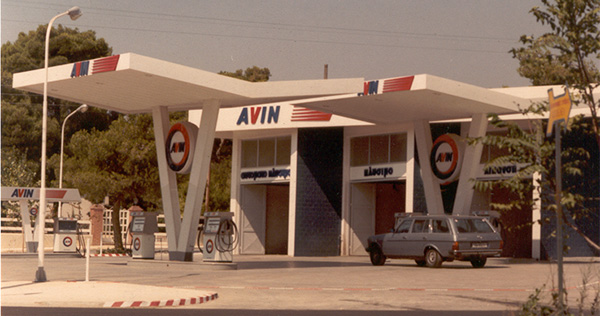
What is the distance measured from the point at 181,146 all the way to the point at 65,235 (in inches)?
473

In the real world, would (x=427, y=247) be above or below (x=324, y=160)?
below

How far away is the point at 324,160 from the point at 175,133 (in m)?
13.1

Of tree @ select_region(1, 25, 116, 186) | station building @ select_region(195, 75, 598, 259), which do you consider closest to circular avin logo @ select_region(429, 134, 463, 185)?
station building @ select_region(195, 75, 598, 259)

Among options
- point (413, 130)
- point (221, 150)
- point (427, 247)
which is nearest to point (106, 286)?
point (427, 247)

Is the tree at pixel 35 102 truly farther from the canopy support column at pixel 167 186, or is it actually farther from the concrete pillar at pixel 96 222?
the canopy support column at pixel 167 186

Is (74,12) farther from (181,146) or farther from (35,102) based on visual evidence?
(35,102)

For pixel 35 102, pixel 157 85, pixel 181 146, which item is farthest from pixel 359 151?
pixel 35 102

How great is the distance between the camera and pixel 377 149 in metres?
39.7

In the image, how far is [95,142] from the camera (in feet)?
136

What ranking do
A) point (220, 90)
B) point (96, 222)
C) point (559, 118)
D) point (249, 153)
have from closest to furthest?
point (559, 118) < point (220, 90) < point (249, 153) < point (96, 222)

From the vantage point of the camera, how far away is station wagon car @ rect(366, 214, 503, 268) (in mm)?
26828

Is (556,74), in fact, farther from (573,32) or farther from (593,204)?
(593,204)

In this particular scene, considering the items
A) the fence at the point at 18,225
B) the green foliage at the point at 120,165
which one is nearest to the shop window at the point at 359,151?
the green foliage at the point at 120,165

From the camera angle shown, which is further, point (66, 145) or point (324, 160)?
point (66, 145)
